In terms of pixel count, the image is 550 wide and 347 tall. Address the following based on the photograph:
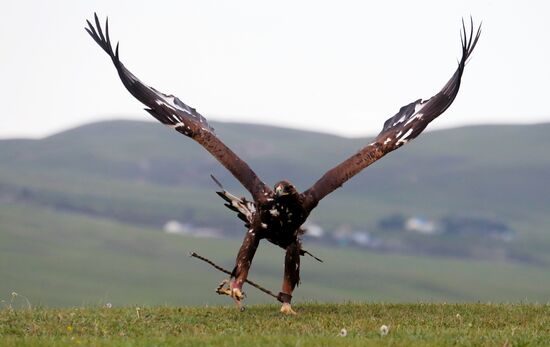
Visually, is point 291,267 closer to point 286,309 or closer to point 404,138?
point 286,309

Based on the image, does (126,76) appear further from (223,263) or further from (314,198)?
(223,263)

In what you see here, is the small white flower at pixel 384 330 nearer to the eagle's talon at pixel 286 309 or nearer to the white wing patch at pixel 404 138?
the eagle's talon at pixel 286 309

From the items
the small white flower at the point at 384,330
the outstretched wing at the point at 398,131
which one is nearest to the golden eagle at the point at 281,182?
the outstretched wing at the point at 398,131

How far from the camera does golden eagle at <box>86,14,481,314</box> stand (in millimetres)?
18469

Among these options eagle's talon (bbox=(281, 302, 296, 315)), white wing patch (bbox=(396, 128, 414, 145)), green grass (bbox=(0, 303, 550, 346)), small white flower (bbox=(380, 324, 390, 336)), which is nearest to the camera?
green grass (bbox=(0, 303, 550, 346))

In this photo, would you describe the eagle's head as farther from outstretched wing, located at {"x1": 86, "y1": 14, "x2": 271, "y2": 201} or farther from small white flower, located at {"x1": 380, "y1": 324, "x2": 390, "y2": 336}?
small white flower, located at {"x1": 380, "y1": 324, "x2": 390, "y2": 336}

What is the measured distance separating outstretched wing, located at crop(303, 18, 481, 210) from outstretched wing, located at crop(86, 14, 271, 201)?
1.35m

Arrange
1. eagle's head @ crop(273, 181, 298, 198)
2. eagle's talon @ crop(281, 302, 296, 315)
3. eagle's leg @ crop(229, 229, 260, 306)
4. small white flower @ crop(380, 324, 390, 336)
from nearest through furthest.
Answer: small white flower @ crop(380, 324, 390, 336), eagle's head @ crop(273, 181, 298, 198), eagle's leg @ crop(229, 229, 260, 306), eagle's talon @ crop(281, 302, 296, 315)

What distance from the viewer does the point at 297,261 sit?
62.4ft

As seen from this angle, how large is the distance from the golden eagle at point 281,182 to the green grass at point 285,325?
0.92 metres

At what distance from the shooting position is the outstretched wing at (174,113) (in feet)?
62.7

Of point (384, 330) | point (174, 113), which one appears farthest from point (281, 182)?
point (384, 330)

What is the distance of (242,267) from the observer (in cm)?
1859

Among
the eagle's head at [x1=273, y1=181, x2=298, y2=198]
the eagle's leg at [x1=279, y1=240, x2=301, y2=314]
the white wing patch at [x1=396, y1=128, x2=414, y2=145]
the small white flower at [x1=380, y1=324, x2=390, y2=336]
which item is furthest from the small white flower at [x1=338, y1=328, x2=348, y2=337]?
the white wing patch at [x1=396, y1=128, x2=414, y2=145]
